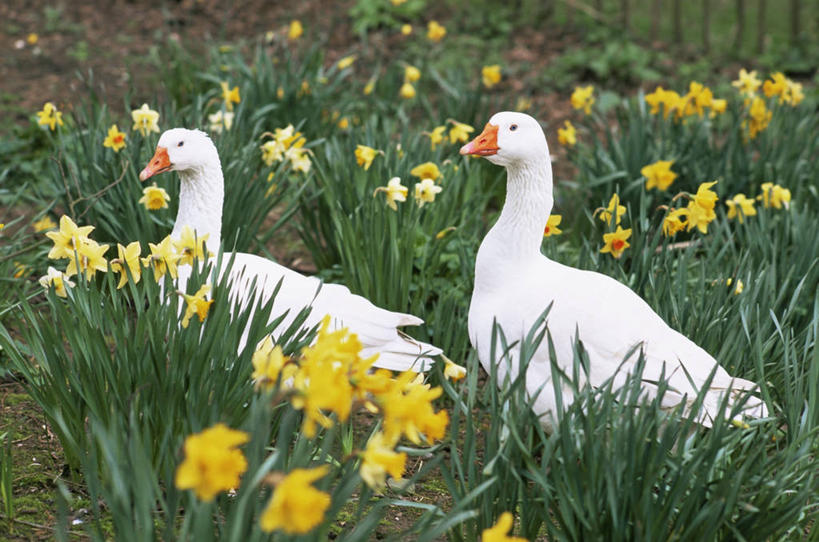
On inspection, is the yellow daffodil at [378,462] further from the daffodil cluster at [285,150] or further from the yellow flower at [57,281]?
the daffodil cluster at [285,150]

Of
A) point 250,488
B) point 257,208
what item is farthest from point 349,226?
point 250,488

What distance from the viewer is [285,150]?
3.77m

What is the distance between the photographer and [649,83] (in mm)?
6941

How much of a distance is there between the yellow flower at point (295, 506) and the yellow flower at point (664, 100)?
349cm

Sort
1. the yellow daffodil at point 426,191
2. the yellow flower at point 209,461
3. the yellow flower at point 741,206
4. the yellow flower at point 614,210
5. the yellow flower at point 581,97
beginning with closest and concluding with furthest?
the yellow flower at point 209,461, the yellow flower at point 614,210, the yellow daffodil at point 426,191, the yellow flower at point 741,206, the yellow flower at point 581,97

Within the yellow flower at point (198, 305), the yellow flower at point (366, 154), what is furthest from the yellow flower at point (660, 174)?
the yellow flower at point (198, 305)

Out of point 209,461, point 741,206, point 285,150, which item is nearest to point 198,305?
point 209,461

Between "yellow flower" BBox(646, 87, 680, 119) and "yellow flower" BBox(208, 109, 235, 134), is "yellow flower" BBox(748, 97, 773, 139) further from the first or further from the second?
"yellow flower" BBox(208, 109, 235, 134)

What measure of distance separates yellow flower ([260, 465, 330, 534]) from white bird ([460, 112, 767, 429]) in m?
1.08

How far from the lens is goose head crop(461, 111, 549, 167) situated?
2754 millimetres

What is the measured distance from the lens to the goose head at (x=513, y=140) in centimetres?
275

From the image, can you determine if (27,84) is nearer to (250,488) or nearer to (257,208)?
(257,208)

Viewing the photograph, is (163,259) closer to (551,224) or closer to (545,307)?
(545,307)

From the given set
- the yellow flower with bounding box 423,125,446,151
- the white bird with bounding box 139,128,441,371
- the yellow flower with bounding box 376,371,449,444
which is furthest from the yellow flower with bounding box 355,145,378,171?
the yellow flower with bounding box 376,371,449,444
